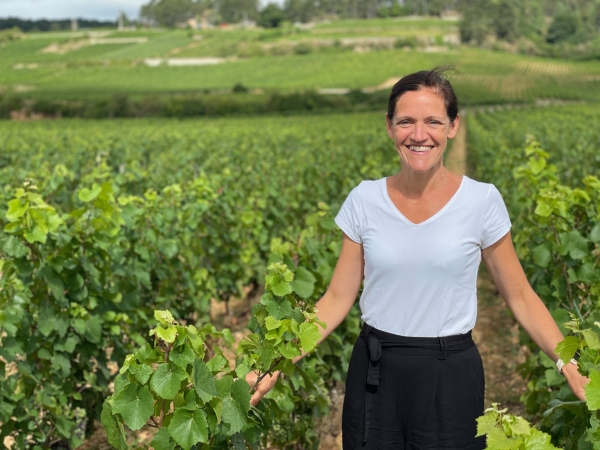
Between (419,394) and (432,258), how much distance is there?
1.42ft

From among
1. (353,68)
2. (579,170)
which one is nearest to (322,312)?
(579,170)

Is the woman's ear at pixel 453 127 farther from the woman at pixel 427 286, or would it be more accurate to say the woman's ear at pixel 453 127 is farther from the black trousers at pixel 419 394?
the black trousers at pixel 419 394

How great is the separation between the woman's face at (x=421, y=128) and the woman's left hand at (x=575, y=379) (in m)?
0.73

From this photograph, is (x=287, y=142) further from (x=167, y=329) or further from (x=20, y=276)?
(x=167, y=329)

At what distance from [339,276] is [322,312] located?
0.45 ft

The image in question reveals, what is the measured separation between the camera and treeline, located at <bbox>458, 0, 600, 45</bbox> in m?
110

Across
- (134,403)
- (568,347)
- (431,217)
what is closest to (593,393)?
(568,347)

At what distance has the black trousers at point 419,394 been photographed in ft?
6.94

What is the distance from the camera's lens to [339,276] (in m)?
2.32

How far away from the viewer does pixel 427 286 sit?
211cm

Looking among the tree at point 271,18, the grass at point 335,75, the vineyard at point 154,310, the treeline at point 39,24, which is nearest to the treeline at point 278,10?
the tree at point 271,18

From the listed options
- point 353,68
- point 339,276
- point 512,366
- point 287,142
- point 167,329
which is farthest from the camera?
point 353,68

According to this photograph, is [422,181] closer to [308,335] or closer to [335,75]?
[308,335]

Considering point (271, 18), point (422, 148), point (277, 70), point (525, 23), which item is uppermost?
point (271, 18)
